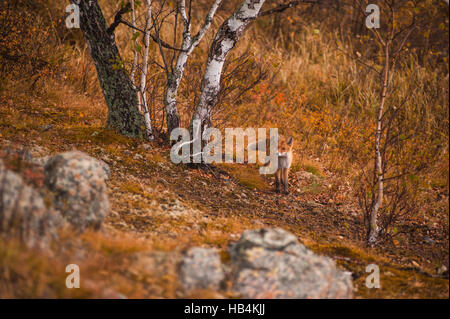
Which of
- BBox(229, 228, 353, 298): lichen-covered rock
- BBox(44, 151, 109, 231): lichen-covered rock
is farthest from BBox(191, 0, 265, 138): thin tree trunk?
BBox(229, 228, 353, 298): lichen-covered rock

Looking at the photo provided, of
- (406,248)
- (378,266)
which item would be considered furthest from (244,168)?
(378,266)

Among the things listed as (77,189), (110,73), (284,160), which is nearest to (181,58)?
(110,73)

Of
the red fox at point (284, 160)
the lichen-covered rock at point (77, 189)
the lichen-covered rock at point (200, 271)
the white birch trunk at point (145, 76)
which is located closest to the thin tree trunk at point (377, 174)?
the red fox at point (284, 160)

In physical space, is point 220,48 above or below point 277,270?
above

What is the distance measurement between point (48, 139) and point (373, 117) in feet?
24.4

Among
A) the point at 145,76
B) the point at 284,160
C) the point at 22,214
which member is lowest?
the point at 284,160

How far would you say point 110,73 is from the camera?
631cm

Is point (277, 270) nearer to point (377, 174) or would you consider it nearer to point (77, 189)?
point (77, 189)

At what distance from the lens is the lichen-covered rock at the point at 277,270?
10.2 ft

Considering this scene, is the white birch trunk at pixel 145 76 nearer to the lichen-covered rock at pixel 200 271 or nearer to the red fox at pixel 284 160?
the red fox at pixel 284 160

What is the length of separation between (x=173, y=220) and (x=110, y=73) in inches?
124

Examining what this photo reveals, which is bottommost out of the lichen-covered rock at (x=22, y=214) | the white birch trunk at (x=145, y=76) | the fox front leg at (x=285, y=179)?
the fox front leg at (x=285, y=179)

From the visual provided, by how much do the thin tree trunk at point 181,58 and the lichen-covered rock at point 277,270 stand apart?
3824 mm

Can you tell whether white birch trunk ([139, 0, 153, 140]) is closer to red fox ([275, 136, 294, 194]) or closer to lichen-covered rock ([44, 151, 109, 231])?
red fox ([275, 136, 294, 194])
